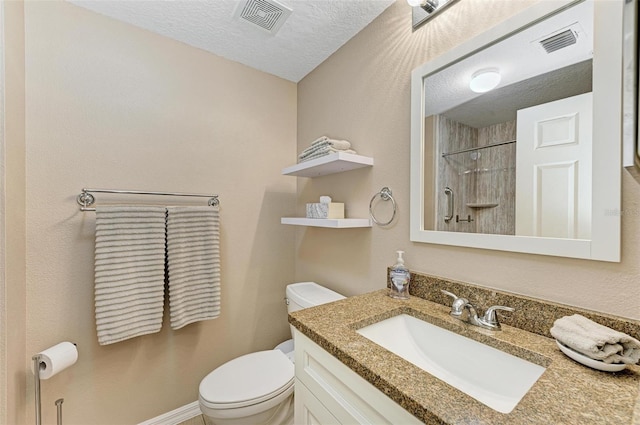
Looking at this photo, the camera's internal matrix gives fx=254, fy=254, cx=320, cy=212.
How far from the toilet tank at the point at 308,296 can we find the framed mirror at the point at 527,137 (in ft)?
1.98

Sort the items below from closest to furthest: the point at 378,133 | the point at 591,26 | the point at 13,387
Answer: the point at 591,26 → the point at 13,387 → the point at 378,133

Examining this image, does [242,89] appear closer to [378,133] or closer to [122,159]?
[122,159]

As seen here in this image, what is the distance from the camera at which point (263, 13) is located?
4.27 feet

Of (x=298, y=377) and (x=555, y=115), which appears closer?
(x=555, y=115)

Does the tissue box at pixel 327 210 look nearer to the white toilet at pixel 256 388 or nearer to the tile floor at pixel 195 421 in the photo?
the white toilet at pixel 256 388

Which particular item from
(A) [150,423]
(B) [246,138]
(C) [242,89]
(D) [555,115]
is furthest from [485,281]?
(A) [150,423]

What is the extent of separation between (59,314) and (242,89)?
1.61 metres

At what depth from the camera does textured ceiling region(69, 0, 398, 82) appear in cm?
126

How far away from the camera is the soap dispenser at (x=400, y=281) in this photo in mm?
1087

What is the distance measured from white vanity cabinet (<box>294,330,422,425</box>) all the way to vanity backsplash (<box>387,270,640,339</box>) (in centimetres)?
53

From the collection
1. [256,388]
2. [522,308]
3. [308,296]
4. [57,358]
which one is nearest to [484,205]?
[522,308]

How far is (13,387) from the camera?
3.43 ft

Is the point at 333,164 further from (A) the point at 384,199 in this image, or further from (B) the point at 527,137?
(B) the point at 527,137

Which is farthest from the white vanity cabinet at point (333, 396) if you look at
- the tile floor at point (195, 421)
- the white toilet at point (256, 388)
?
the tile floor at point (195, 421)
